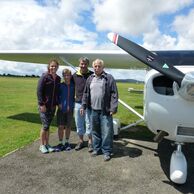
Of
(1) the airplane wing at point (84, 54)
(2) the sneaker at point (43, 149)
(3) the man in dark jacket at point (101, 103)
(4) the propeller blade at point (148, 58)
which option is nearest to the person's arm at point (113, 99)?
(3) the man in dark jacket at point (101, 103)

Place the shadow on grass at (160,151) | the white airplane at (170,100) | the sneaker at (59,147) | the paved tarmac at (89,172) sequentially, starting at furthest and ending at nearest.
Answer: the sneaker at (59,147) → the shadow on grass at (160,151) → the paved tarmac at (89,172) → the white airplane at (170,100)

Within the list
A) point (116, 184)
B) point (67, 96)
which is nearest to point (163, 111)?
point (116, 184)

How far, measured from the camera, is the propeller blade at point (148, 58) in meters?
3.80

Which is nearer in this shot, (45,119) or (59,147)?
(45,119)

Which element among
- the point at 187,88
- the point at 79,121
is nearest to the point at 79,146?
the point at 79,121

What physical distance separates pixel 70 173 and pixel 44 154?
1091 mm

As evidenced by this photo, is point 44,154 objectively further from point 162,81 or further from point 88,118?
point 162,81

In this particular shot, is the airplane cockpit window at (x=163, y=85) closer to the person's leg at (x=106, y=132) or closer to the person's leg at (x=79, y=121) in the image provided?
the person's leg at (x=106, y=132)

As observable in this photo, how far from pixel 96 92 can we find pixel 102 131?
73 cm

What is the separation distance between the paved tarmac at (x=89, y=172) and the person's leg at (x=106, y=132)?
166mm

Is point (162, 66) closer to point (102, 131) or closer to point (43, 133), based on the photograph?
point (102, 131)

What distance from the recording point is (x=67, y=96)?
570 centimetres

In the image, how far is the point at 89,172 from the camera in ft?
15.2

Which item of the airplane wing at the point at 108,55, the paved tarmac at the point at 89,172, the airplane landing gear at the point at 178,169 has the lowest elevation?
the paved tarmac at the point at 89,172
